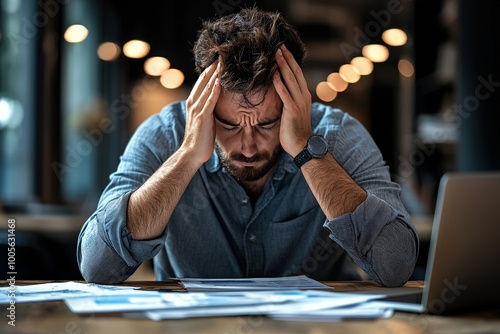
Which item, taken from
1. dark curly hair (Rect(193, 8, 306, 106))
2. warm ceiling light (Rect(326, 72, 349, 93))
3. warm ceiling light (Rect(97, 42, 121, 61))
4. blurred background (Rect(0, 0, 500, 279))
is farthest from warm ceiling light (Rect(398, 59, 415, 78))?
dark curly hair (Rect(193, 8, 306, 106))

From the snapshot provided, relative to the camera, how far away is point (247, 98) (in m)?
1.92

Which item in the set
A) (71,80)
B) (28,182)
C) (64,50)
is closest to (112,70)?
(71,80)

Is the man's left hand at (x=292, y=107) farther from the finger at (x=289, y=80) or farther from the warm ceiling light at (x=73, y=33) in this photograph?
the warm ceiling light at (x=73, y=33)

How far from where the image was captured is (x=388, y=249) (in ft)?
5.67

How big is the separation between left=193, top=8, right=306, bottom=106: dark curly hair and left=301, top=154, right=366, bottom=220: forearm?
0.28 m

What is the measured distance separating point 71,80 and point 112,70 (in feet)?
3.68

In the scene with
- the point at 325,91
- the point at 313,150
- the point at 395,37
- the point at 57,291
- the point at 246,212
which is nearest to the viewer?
the point at 57,291

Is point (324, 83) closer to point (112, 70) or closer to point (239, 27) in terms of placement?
point (112, 70)

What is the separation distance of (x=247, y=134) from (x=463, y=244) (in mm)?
896

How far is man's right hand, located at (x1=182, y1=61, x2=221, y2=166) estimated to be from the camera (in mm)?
1916

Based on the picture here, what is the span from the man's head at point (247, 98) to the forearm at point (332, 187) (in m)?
0.16

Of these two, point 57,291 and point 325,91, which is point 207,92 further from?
point 325,91

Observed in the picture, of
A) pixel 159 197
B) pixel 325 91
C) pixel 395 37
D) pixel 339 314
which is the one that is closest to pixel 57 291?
pixel 159 197

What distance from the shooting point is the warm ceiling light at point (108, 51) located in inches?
339
